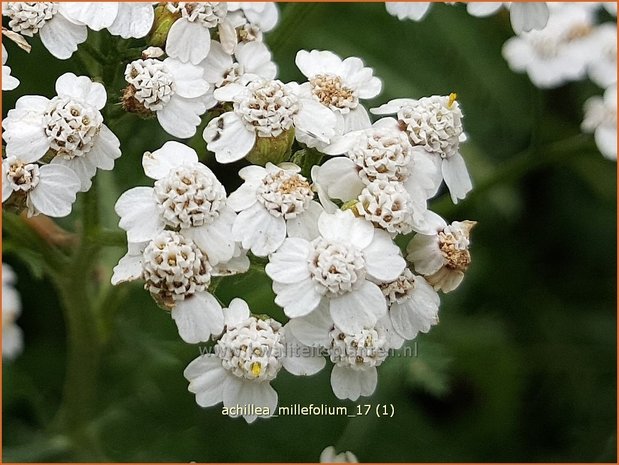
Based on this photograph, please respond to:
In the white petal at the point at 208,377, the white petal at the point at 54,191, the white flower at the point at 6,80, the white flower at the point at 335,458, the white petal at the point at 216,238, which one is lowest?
the white flower at the point at 335,458

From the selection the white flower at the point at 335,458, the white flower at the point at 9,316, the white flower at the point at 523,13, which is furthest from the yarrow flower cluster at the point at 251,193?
the white flower at the point at 9,316

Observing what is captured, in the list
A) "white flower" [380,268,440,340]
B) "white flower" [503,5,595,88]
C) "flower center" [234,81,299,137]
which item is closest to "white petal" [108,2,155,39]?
"flower center" [234,81,299,137]

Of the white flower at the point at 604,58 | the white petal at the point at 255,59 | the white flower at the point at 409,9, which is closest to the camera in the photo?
the white petal at the point at 255,59

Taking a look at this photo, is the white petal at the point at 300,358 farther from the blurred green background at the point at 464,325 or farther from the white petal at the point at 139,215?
the blurred green background at the point at 464,325

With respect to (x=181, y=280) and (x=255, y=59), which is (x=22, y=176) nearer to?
(x=181, y=280)

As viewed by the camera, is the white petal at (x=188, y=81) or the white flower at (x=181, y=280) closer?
the white flower at (x=181, y=280)

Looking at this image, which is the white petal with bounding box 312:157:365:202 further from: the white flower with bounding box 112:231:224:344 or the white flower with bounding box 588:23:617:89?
the white flower with bounding box 588:23:617:89

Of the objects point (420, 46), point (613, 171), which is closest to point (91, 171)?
point (420, 46)

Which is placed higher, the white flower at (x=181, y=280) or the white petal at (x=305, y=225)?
the white petal at (x=305, y=225)

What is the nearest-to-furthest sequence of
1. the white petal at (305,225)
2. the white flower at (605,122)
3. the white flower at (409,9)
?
1. the white petal at (305,225)
2. the white flower at (409,9)
3. the white flower at (605,122)
